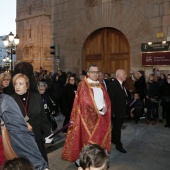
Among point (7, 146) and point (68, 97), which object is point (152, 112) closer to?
point (68, 97)

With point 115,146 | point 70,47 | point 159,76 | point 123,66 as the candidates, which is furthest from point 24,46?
point 115,146

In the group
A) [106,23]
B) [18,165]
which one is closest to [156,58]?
[106,23]

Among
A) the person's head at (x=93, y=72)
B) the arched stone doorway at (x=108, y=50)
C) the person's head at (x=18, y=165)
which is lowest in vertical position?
the person's head at (x=18, y=165)

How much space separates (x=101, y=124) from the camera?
573cm

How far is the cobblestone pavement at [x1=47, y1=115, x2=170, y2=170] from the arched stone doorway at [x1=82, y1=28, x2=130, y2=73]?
5395mm

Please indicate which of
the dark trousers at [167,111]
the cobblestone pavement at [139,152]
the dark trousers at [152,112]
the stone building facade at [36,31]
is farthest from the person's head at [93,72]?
the stone building facade at [36,31]

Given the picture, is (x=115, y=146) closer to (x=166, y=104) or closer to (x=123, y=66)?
(x=166, y=104)

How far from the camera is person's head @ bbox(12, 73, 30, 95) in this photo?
3.81m

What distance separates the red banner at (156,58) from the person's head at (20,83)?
889 centimetres

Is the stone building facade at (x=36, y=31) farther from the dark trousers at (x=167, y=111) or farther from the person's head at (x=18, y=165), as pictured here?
the person's head at (x=18, y=165)

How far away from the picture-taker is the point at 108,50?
14.2m

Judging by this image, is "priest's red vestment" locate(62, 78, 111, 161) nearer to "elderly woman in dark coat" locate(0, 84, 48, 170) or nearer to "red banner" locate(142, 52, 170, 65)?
"elderly woman in dark coat" locate(0, 84, 48, 170)

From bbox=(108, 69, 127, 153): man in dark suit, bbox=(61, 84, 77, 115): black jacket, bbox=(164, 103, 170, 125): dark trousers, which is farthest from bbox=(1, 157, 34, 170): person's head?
bbox=(164, 103, 170, 125): dark trousers

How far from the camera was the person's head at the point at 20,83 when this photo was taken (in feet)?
12.5
